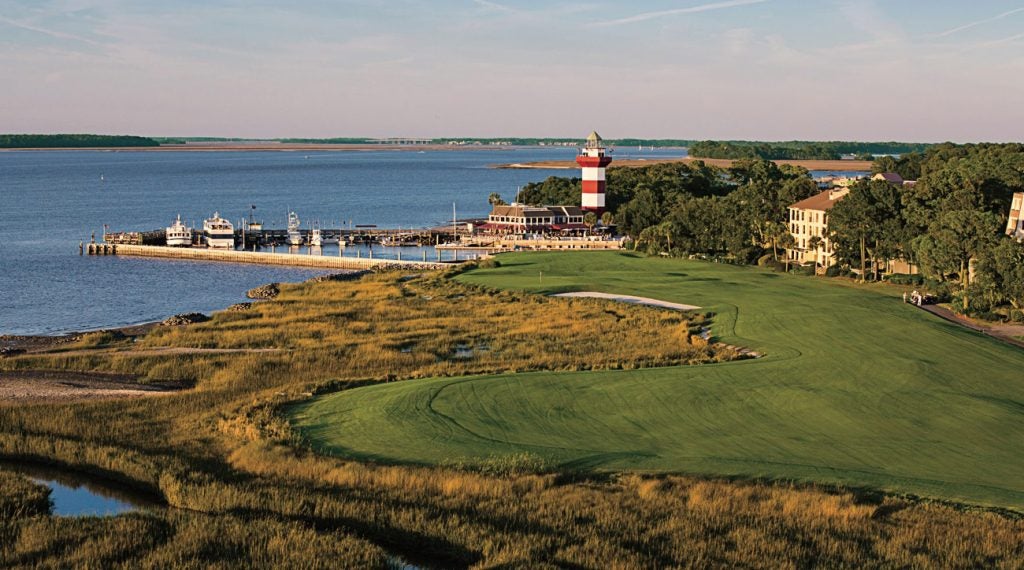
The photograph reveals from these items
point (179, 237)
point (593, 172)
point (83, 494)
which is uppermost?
point (593, 172)

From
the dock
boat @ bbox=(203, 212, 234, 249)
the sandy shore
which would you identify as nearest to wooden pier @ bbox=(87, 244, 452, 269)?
boat @ bbox=(203, 212, 234, 249)

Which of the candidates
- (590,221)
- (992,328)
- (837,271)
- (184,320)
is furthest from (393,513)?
(590,221)

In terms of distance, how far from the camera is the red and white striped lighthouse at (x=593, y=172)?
5315 inches

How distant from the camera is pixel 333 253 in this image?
12550 cm

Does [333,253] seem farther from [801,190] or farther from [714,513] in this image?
[714,513]

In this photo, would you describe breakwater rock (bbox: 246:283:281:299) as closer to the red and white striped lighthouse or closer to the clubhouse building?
the clubhouse building

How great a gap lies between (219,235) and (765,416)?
335 feet

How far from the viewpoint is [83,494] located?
90.7 ft

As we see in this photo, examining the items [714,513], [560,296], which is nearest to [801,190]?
[560,296]

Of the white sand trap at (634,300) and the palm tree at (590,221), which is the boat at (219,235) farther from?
the white sand trap at (634,300)

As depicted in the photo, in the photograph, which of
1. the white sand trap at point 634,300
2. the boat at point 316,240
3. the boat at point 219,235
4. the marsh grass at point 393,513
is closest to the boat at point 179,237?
the boat at point 219,235

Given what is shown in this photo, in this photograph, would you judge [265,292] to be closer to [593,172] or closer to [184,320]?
[184,320]

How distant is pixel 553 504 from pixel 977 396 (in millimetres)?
20245

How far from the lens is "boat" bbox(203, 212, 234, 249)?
125m
